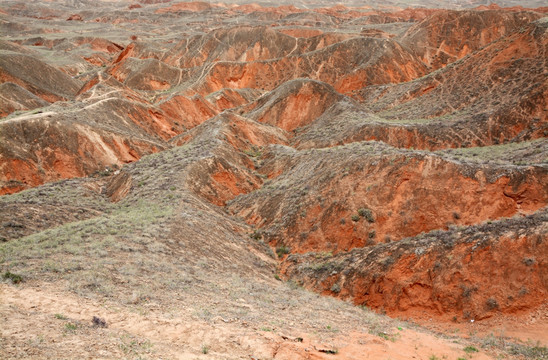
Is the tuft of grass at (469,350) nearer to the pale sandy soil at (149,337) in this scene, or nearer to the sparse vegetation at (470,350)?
the sparse vegetation at (470,350)

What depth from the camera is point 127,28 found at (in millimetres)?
107375

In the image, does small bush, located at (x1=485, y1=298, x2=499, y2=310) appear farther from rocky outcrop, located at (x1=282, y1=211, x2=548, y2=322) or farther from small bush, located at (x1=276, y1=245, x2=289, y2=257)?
small bush, located at (x1=276, y1=245, x2=289, y2=257)

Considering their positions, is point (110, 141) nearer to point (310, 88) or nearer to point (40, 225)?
point (40, 225)

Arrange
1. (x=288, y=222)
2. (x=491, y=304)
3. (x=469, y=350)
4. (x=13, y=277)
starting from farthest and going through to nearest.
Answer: (x=288, y=222)
(x=491, y=304)
(x=469, y=350)
(x=13, y=277)

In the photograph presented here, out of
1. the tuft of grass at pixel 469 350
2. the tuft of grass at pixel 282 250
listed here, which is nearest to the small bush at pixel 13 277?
the tuft of grass at pixel 469 350

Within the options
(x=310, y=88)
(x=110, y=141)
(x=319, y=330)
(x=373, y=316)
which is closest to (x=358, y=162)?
(x=373, y=316)

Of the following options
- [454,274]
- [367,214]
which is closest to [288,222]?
[367,214]

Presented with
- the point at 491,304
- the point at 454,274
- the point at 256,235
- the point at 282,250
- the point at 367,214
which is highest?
the point at 367,214

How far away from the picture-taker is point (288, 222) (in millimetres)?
21125

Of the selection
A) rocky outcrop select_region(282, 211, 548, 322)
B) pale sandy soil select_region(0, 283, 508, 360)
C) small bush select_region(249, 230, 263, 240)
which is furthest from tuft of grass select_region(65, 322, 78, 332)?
small bush select_region(249, 230, 263, 240)

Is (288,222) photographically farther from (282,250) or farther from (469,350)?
(469,350)

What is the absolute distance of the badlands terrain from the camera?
10016 mm

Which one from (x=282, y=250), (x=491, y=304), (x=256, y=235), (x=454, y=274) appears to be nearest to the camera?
(x=491, y=304)

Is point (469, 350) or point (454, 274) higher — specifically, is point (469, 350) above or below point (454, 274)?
below
